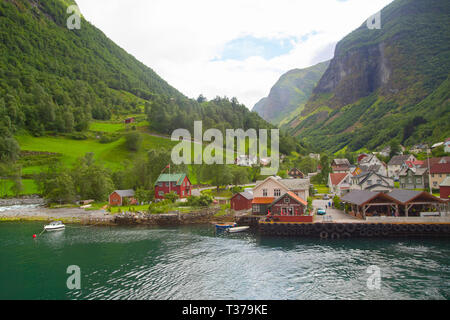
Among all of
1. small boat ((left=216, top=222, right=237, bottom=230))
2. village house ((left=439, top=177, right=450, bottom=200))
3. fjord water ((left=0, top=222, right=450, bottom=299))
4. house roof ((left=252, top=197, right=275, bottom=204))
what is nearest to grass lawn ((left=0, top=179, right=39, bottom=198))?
fjord water ((left=0, top=222, right=450, bottom=299))

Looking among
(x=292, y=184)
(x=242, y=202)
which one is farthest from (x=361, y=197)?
(x=242, y=202)

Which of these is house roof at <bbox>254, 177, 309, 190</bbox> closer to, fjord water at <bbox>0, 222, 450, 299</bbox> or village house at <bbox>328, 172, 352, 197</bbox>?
fjord water at <bbox>0, 222, 450, 299</bbox>

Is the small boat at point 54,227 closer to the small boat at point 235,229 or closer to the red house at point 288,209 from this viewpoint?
the small boat at point 235,229

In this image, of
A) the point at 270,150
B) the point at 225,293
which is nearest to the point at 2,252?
the point at 225,293

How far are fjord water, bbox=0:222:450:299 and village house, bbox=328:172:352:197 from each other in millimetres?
37679

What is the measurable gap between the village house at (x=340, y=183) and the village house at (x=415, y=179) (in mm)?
16519

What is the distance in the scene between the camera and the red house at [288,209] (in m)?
46.0

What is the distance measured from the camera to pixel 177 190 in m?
75.4

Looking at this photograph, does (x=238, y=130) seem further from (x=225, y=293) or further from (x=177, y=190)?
(x=225, y=293)

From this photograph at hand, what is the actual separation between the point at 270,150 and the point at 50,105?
12194 cm

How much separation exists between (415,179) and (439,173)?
743cm

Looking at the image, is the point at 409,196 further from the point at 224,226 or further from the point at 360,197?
the point at 224,226

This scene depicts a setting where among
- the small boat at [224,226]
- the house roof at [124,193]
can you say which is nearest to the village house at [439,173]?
the small boat at [224,226]

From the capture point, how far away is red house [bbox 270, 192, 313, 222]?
151ft
